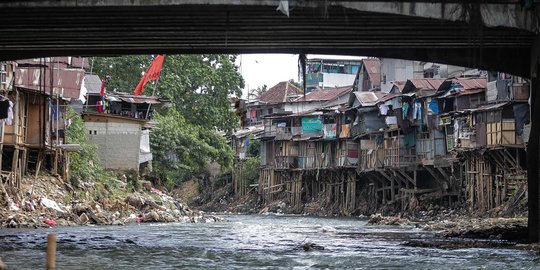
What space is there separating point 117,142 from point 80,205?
1294 centimetres

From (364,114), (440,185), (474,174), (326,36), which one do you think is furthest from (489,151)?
(326,36)

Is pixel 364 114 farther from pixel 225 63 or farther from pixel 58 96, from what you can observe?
pixel 58 96

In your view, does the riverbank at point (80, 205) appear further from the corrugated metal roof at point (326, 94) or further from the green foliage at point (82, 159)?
the corrugated metal roof at point (326, 94)

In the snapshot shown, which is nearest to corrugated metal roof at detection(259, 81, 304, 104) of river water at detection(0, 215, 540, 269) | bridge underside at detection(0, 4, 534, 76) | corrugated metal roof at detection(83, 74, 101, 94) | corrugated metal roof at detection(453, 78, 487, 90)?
corrugated metal roof at detection(453, 78, 487, 90)

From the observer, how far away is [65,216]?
3309 cm

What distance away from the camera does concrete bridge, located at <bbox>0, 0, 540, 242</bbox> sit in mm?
17859

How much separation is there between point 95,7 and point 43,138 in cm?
1966

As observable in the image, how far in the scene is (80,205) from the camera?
35562 mm

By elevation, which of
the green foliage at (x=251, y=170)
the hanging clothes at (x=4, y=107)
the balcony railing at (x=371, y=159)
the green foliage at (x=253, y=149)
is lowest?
the green foliage at (x=251, y=170)

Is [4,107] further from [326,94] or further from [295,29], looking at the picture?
[326,94]

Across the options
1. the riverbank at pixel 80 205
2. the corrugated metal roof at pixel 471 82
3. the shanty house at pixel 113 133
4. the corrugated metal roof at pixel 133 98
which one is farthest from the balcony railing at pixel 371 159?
the shanty house at pixel 113 133

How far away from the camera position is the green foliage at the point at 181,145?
54344 millimetres

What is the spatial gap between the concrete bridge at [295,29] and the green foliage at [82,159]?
18.6 m

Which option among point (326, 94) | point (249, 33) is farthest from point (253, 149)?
point (249, 33)
